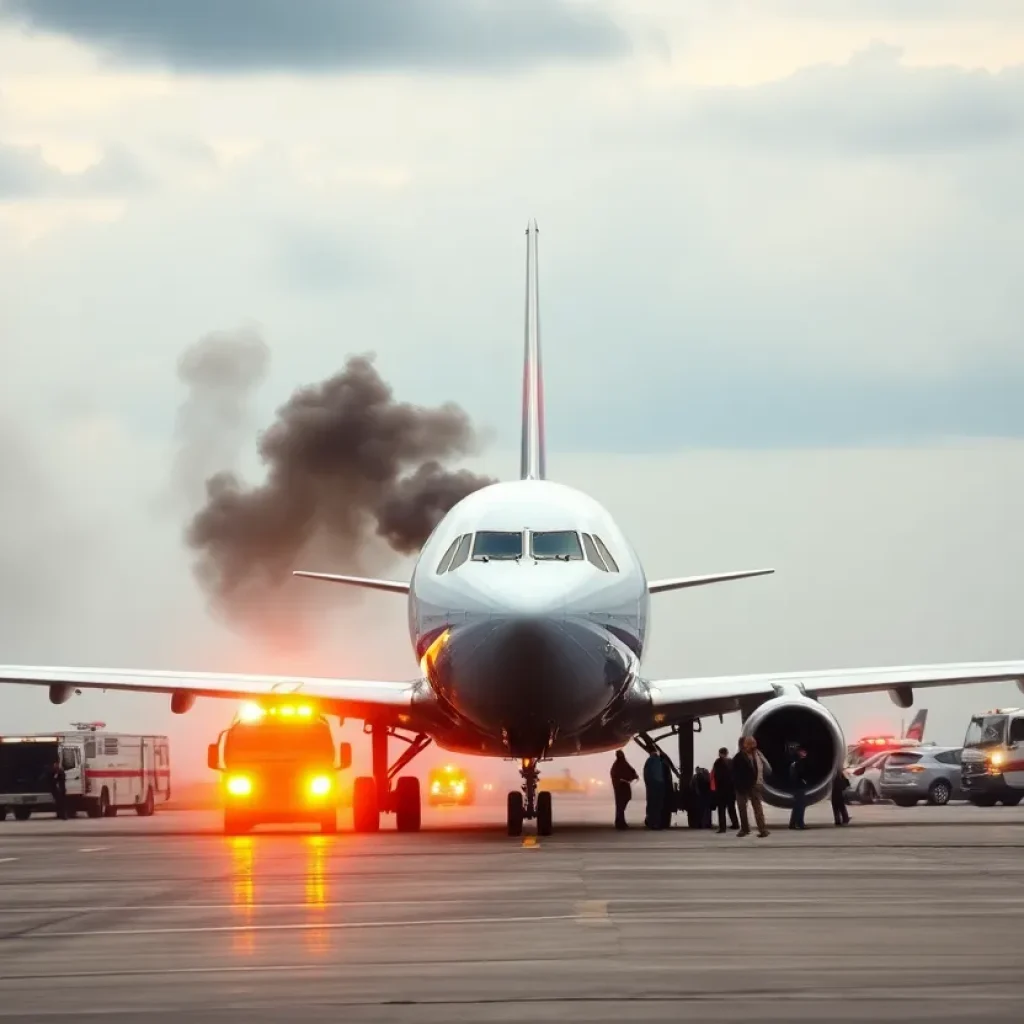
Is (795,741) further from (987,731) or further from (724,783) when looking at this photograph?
(987,731)

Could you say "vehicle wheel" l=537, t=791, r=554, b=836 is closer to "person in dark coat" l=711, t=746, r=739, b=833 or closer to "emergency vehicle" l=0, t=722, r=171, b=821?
"person in dark coat" l=711, t=746, r=739, b=833

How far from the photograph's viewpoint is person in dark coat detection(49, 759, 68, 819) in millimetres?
61438

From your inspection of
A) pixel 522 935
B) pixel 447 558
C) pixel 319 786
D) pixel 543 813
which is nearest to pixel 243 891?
pixel 522 935

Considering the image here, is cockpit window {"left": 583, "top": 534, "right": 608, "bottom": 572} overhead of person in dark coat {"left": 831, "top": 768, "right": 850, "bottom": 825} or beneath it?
overhead

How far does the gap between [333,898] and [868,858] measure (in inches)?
321

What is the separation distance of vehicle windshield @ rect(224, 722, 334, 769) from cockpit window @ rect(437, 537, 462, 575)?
34.6ft

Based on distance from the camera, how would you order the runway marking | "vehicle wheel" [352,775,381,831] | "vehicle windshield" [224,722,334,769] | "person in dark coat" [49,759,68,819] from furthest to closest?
"person in dark coat" [49,759,68,819]
"vehicle windshield" [224,722,334,769]
"vehicle wheel" [352,775,381,831]
the runway marking

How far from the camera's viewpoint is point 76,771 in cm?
6291

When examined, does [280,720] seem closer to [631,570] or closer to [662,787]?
[662,787]

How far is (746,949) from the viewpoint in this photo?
13.8 m

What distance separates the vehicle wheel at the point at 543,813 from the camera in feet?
106

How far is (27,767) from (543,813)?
109ft

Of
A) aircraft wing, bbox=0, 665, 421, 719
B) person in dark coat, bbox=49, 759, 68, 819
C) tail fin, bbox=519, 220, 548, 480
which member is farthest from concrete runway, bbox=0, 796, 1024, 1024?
person in dark coat, bbox=49, 759, 68, 819

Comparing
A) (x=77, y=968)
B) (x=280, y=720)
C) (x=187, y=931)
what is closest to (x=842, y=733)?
(x=280, y=720)
